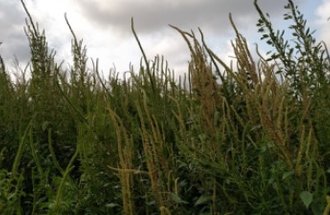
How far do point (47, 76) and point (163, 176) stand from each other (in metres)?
2.54

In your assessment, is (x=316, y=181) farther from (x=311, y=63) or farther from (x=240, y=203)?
(x=311, y=63)

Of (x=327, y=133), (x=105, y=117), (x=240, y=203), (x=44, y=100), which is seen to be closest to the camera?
(x=240, y=203)

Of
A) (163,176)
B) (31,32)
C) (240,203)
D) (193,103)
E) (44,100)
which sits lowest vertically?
(240,203)

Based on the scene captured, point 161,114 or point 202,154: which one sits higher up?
point 161,114

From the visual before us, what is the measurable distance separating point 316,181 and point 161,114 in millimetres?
1218

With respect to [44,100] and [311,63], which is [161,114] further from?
[44,100]

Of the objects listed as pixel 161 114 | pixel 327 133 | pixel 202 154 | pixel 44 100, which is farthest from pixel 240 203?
pixel 44 100

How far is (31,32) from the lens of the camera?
5.05 meters

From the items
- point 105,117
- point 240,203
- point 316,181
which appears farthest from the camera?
point 105,117

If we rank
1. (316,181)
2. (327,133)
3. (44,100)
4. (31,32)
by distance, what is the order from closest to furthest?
1. (316,181)
2. (327,133)
3. (44,100)
4. (31,32)

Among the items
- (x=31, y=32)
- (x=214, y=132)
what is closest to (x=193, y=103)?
(x=214, y=132)

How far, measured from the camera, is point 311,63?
3301 mm

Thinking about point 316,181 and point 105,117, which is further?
point 105,117

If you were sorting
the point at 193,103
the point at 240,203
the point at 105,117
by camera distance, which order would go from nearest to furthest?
the point at 240,203
the point at 193,103
the point at 105,117
